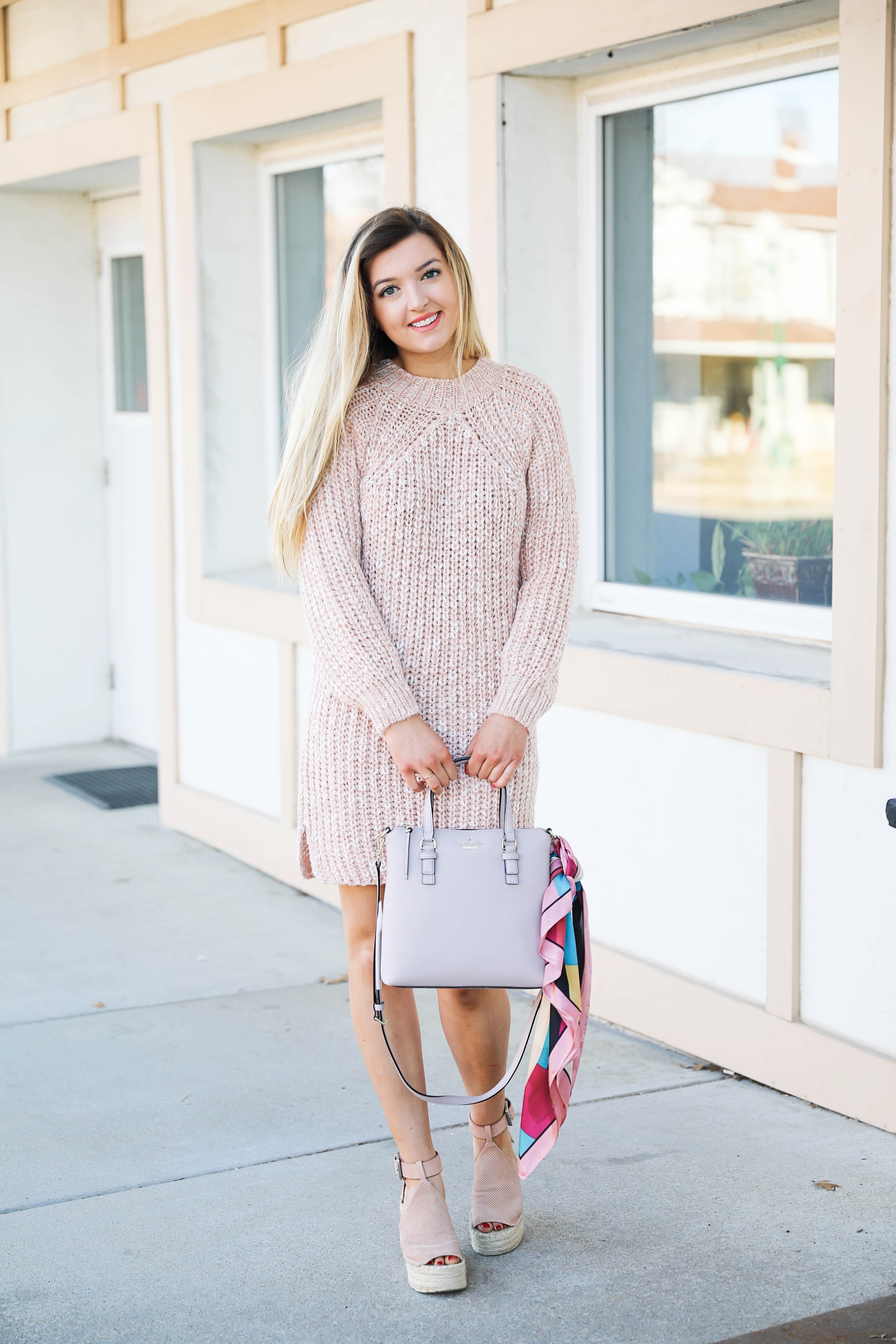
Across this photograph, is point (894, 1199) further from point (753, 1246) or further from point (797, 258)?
point (797, 258)

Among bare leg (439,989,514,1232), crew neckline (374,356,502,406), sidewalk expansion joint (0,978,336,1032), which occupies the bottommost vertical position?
sidewalk expansion joint (0,978,336,1032)

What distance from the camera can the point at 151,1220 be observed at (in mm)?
2902

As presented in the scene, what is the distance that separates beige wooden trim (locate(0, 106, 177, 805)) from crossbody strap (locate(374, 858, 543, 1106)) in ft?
11.9

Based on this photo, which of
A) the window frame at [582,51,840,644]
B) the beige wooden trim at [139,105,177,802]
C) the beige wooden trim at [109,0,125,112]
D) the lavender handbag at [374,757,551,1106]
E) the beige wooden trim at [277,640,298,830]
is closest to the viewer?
the lavender handbag at [374,757,551,1106]

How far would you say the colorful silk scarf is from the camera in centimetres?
247

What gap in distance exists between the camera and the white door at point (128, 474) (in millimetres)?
7277

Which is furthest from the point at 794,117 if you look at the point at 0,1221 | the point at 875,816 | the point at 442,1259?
the point at 0,1221

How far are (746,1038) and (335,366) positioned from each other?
6.15ft

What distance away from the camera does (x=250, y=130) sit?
Answer: 17.5 ft

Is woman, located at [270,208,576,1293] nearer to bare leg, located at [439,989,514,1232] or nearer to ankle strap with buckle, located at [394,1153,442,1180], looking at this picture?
ankle strap with buckle, located at [394,1153,442,1180]

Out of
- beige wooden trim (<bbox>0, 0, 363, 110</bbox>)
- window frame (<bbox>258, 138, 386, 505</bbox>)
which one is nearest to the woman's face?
beige wooden trim (<bbox>0, 0, 363, 110</bbox>)

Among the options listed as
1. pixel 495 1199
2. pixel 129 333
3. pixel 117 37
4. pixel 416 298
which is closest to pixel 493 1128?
pixel 495 1199

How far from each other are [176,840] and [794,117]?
351cm

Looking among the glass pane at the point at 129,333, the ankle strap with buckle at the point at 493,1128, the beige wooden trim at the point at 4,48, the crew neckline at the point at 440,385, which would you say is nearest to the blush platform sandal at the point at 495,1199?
the ankle strap with buckle at the point at 493,1128
